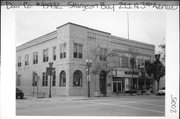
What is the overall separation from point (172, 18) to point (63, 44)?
10116 mm

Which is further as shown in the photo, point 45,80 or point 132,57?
Answer: point 45,80

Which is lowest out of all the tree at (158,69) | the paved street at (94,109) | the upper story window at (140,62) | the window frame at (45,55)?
the paved street at (94,109)

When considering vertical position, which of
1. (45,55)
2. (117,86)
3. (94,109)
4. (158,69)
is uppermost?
(45,55)

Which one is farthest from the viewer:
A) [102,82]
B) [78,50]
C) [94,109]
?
[102,82]

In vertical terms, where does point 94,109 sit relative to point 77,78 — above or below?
below

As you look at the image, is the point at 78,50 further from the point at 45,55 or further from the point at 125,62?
the point at 125,62

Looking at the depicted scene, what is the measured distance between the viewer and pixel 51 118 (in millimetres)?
7086

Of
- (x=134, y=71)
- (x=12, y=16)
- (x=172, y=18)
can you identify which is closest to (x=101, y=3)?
(x=172, y=18)

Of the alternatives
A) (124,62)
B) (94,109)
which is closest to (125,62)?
(124,62)

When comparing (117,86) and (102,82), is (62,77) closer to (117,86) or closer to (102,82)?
(102,82)

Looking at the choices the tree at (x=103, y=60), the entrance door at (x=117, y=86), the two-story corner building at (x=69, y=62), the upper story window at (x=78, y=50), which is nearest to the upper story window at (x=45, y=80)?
the two-story corner building at (x=69, y=62)

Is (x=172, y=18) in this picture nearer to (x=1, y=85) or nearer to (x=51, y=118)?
(x=51, y=118)

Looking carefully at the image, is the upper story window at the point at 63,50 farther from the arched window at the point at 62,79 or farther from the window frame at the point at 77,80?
the window frame at the point at 77,80

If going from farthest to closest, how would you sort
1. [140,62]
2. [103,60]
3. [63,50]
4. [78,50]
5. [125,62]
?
[103,60]
[125,62]
[140,62]
[63,50]
[78,50]
